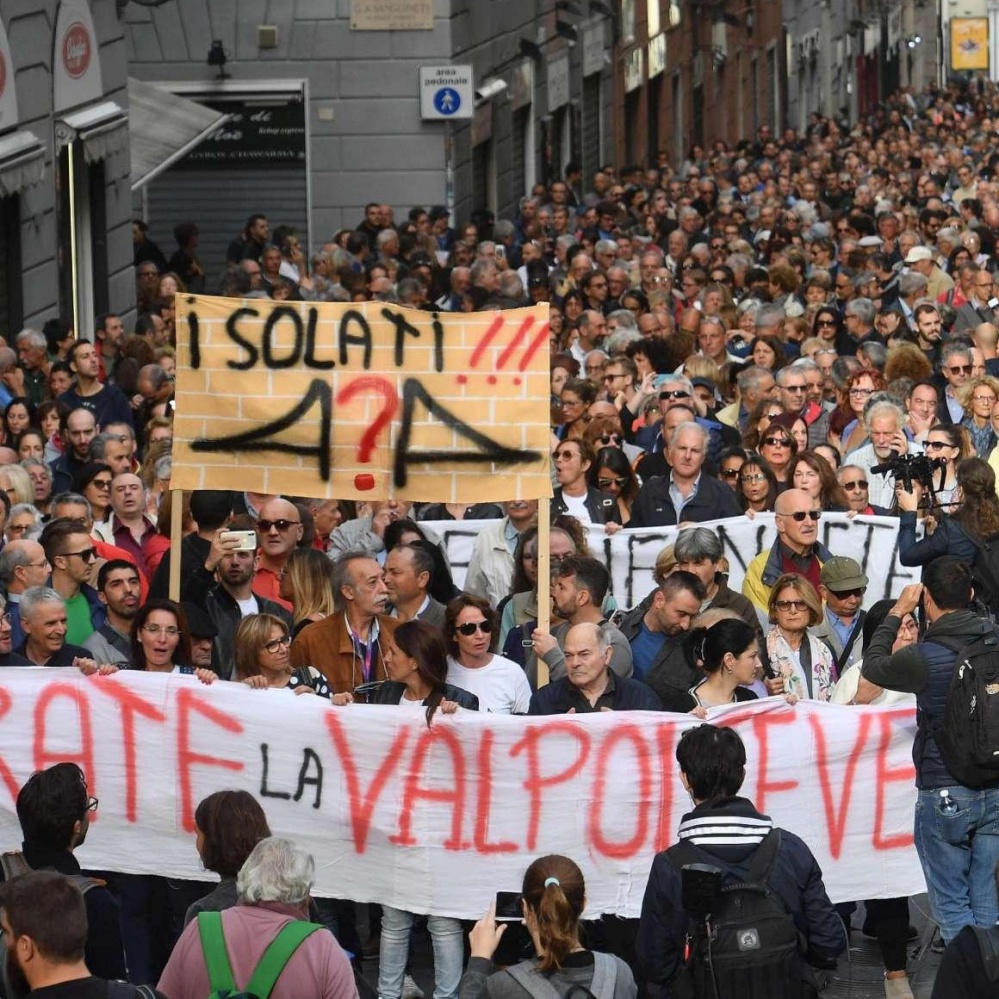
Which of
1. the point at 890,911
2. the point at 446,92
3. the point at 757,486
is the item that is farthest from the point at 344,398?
the point at 446,92

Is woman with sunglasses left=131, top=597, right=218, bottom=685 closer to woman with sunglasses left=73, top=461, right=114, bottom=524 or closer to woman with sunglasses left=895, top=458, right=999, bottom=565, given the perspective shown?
woman with sunglasses left=73, top=461, right=114, bottom=524

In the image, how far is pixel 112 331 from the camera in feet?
53.9

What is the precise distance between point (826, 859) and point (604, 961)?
7.68ft

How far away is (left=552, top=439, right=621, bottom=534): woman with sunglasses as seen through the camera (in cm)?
1112

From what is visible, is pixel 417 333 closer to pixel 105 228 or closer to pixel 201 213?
pixel 105 228

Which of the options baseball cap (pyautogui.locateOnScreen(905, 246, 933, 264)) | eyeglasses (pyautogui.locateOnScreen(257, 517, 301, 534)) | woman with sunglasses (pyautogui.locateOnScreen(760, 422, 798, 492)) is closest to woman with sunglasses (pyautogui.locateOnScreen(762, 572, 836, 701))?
eyeglasses (pyautogui.locateOnScreen(257, 517, 301, 534))

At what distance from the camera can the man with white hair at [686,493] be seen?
437 inches

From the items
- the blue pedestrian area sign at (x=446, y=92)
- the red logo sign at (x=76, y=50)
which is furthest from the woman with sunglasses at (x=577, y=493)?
the blue pedestrian area sign at (x=446, y=92)

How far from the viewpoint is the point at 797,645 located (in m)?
8.90

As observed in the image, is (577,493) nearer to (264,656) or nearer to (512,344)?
(512,344)

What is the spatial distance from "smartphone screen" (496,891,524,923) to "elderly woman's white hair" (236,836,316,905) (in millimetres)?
690

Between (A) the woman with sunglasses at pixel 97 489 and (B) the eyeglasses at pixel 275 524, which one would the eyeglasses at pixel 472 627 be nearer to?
(B) the eyeglasses at pixel 275 524

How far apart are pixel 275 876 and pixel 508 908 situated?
1.40 meters

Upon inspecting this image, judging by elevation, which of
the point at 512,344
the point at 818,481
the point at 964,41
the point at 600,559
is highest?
the point at 964,41
